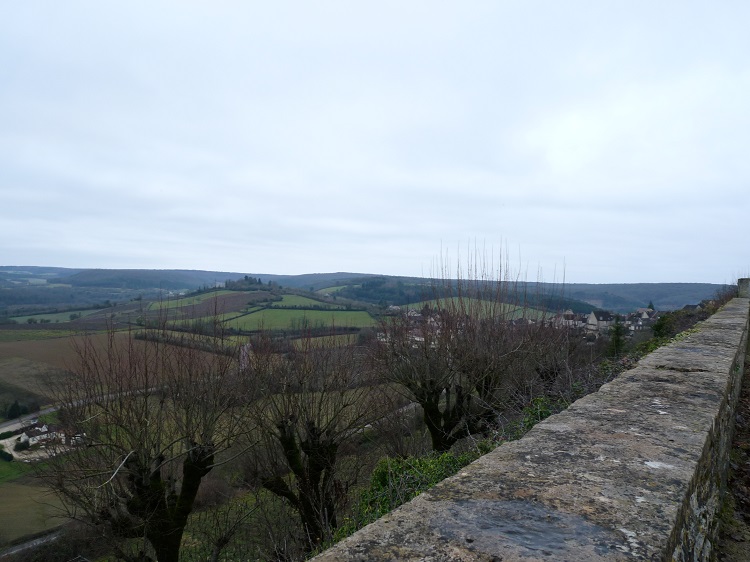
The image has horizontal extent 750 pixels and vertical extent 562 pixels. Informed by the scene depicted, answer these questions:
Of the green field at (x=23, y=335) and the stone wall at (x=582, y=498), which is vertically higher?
the stone wall at (x=582, y=498)

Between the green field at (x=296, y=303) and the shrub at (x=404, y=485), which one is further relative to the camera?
the green field at (x=296, y=303)

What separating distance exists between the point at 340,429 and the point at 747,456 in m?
9.39

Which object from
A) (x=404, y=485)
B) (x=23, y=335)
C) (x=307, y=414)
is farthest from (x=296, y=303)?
(x=404, y=485)

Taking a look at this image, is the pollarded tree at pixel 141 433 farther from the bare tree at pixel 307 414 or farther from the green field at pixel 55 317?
the green field at pixel 55 317

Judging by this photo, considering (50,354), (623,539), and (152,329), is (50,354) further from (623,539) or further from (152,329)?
(623,539)

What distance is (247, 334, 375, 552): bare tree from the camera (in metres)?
10.5

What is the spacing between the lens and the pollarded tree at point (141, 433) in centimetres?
918

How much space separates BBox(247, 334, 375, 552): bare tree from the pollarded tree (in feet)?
2.64

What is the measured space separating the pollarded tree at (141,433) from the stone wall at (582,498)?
29.1ft

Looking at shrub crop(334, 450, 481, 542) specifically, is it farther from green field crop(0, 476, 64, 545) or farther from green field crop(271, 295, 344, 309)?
green field crop(271, 295, 344, 309)

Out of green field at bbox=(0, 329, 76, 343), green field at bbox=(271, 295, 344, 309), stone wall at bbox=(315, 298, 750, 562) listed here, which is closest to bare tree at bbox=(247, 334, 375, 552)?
stone wall at bbox=(315, 298, 750, 562)

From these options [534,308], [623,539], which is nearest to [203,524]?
[534,308]

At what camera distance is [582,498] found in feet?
5.19

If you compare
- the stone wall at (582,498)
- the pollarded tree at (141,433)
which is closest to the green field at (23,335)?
the pollarded tree at (141,433)
